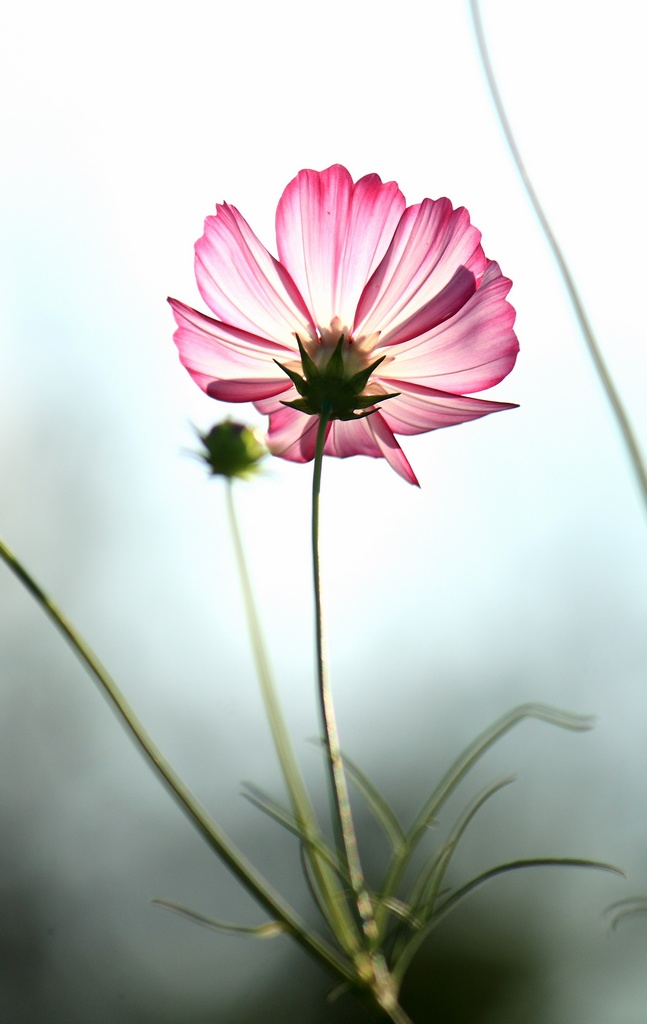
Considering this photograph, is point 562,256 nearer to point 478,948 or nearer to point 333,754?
point 333,754

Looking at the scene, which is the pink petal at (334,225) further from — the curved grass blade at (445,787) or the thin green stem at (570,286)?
the curved grass blade at (445,787)

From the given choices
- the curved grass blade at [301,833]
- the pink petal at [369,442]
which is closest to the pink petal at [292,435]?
the pink petal at [369,442]

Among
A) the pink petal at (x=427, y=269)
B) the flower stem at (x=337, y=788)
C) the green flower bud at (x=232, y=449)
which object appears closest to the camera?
the flower stem at (x=337, y=788)

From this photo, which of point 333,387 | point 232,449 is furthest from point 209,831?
point 232,449

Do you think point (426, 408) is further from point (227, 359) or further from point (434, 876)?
point (434, 876)

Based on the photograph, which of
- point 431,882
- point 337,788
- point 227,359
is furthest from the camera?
point 227,359


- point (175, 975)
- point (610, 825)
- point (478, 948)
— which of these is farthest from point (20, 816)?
point (610, 825)

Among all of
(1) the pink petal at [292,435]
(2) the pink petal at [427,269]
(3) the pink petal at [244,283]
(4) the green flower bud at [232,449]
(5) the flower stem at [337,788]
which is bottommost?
(5) the flower stem at [337,788]
